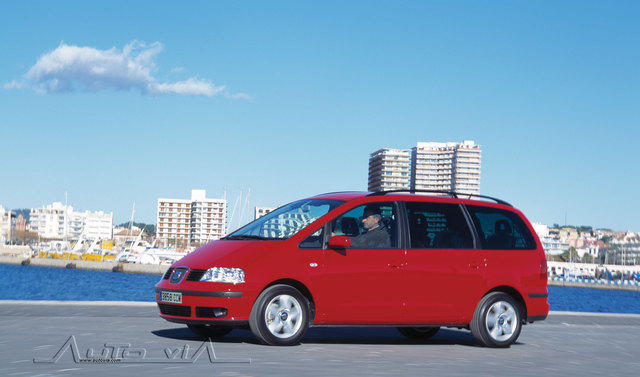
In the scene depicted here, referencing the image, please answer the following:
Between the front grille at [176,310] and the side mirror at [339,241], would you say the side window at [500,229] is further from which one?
the front grille at [176,310]

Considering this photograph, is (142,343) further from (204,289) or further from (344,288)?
(344,288)

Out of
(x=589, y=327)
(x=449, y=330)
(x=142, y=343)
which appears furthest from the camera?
(x=589, y=327)

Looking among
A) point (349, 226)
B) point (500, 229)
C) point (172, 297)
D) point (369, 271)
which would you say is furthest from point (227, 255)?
point (500, 229)

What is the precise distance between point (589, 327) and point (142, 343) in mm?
9300

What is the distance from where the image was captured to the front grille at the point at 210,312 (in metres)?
10.0

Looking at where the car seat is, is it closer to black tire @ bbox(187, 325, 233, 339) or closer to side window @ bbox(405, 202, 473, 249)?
side window @ bbox(405, 202, 473, 249)

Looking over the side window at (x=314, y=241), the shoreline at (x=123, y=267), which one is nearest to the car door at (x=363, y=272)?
the side window at (x=314, y=241)

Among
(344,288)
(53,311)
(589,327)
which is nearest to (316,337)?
(344,288)

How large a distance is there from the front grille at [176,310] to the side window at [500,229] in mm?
4014

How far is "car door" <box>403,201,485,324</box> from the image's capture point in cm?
1110

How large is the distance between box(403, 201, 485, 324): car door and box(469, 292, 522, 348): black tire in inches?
5.9

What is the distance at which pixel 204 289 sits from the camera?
10.0m

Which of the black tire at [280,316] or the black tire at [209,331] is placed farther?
the black tire at [209,331]

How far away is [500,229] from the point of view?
12031 mm
